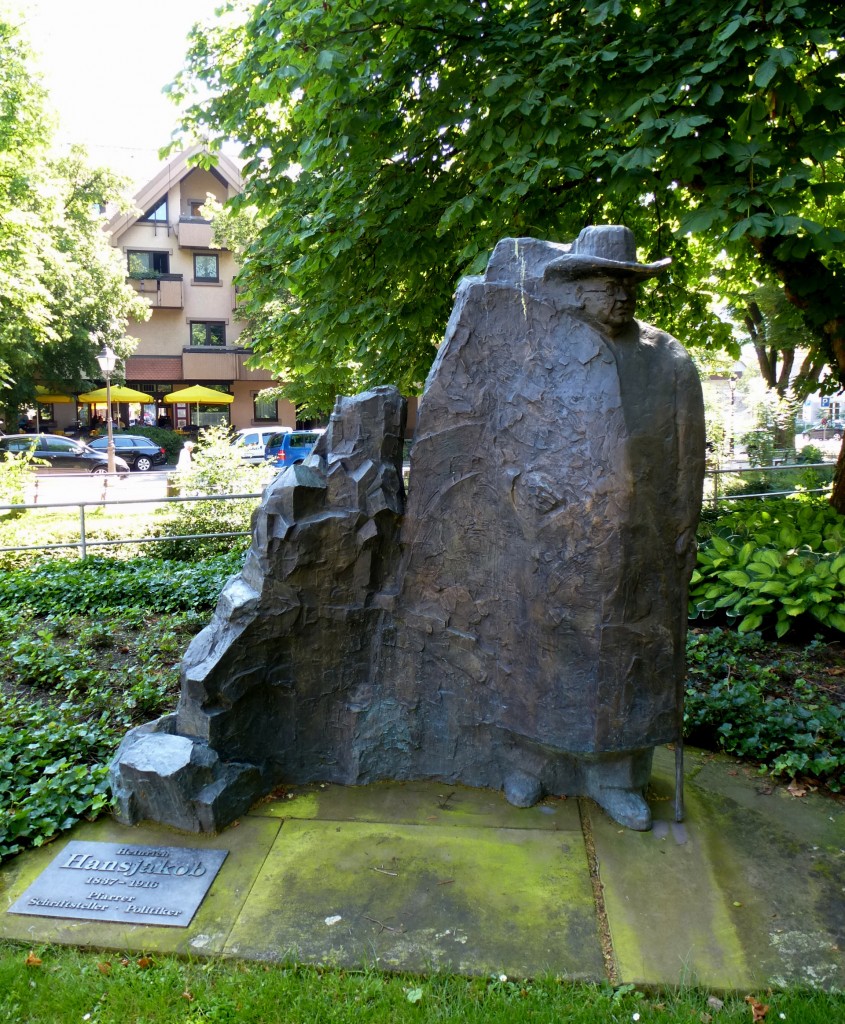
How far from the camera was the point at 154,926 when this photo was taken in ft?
11.0

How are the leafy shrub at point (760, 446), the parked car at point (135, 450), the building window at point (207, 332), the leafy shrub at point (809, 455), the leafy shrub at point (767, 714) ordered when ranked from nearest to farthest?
the leafy shrub at point (767, 714)
the leafy shrub at point (760, 446)
the leafy shrub at point (809, 455)
the parked car at point (135, 450)
the building window at point (207, 332)

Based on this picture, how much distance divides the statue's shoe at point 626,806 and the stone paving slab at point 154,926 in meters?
1.69

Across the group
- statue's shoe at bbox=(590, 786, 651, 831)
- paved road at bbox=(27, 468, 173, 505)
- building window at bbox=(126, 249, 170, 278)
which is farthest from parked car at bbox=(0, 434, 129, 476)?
statue's shoe at bbox=(590, 786, 651, 831)

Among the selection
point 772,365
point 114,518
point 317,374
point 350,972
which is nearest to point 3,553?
point 114,518

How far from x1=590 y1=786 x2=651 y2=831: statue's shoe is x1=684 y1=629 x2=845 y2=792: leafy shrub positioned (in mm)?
1082

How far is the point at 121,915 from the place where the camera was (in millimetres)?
3406

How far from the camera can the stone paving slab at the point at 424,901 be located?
10.4 ft

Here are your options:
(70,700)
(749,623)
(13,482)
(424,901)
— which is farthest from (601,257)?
(13,482)

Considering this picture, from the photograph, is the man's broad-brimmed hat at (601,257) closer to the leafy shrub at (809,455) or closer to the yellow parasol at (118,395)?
the leafy shrub at (809,455)

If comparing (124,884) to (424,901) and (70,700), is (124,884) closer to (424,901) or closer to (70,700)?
(424,901)

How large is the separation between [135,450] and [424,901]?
96.8 feet

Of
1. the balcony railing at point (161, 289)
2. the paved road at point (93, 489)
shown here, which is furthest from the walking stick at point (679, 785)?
the balcony railing at point (161, 289)

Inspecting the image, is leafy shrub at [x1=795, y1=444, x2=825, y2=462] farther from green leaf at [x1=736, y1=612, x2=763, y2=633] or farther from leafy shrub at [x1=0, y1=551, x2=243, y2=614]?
leafy shrub at [x1=0, y1=551, x2=243, y2=614]

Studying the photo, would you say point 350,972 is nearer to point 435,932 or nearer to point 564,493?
point 435,932
